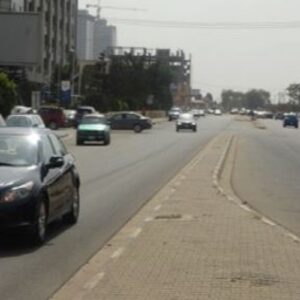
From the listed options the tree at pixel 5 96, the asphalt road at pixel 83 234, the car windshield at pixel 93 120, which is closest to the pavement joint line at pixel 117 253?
the asphalt road at pixel 83 234

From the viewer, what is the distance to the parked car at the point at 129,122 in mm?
76438

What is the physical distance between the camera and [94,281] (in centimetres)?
959

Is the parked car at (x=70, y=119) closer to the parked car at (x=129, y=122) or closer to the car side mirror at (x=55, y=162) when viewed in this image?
the parked car at (x=129, y=122)

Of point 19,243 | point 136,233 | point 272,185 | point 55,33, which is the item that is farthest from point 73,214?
point 55,33

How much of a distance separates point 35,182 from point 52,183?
0.78 meters

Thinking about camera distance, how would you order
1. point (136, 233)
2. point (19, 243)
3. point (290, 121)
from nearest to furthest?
point (19, 243) → point (136, 233) → point (290, 121)

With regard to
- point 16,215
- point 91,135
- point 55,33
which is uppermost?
point 55,33

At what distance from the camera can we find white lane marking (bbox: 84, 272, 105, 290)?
9.30 m

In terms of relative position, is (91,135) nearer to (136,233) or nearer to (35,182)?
(136,233)

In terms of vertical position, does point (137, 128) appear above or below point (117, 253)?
below

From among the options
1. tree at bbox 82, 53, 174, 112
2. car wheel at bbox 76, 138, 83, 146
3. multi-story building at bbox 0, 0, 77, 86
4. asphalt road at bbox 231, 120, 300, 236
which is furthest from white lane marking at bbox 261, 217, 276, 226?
tree at bbox 82, 53, 174, 112

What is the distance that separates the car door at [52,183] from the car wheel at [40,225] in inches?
10.0

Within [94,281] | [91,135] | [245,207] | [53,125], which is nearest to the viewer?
[94,281]

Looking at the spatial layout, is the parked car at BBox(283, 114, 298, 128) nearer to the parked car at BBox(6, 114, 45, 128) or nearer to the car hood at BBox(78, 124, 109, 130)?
the car hood at BBox(78, 124, 109, 130)
